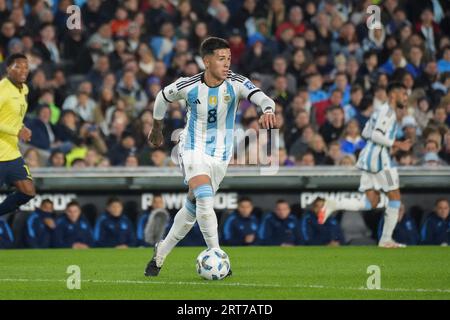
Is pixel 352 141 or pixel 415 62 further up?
pixel 415 62

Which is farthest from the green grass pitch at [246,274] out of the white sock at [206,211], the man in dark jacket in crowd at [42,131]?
the man in dark jacket in crowd at [42,131]

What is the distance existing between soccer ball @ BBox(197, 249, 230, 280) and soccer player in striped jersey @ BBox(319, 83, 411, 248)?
5.63 m

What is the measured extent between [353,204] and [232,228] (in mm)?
1790

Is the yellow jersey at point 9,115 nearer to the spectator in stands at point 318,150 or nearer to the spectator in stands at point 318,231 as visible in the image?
the spectator in stands at point 318,231

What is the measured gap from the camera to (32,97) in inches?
786

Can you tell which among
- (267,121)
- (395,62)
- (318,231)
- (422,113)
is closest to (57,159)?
(318,231)

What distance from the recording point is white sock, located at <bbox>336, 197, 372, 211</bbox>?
664 inches

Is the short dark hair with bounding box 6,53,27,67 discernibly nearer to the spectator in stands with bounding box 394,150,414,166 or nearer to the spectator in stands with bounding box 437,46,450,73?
the spectator in stands with bounding box 394,150,414,166

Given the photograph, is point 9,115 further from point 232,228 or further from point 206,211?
point 232,228

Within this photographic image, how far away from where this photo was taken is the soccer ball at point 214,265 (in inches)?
434

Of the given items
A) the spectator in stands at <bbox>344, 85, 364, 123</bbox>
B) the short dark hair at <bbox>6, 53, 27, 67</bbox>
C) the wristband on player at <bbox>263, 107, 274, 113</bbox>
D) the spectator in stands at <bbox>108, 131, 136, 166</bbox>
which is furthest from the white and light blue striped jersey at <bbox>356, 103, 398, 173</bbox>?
the wristband on player at <bbox>263, 107, 274, 113</bbox>

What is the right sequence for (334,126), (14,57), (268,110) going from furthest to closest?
(334,126)
(14,57)
(268,110)

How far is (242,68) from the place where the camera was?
21141 mm
